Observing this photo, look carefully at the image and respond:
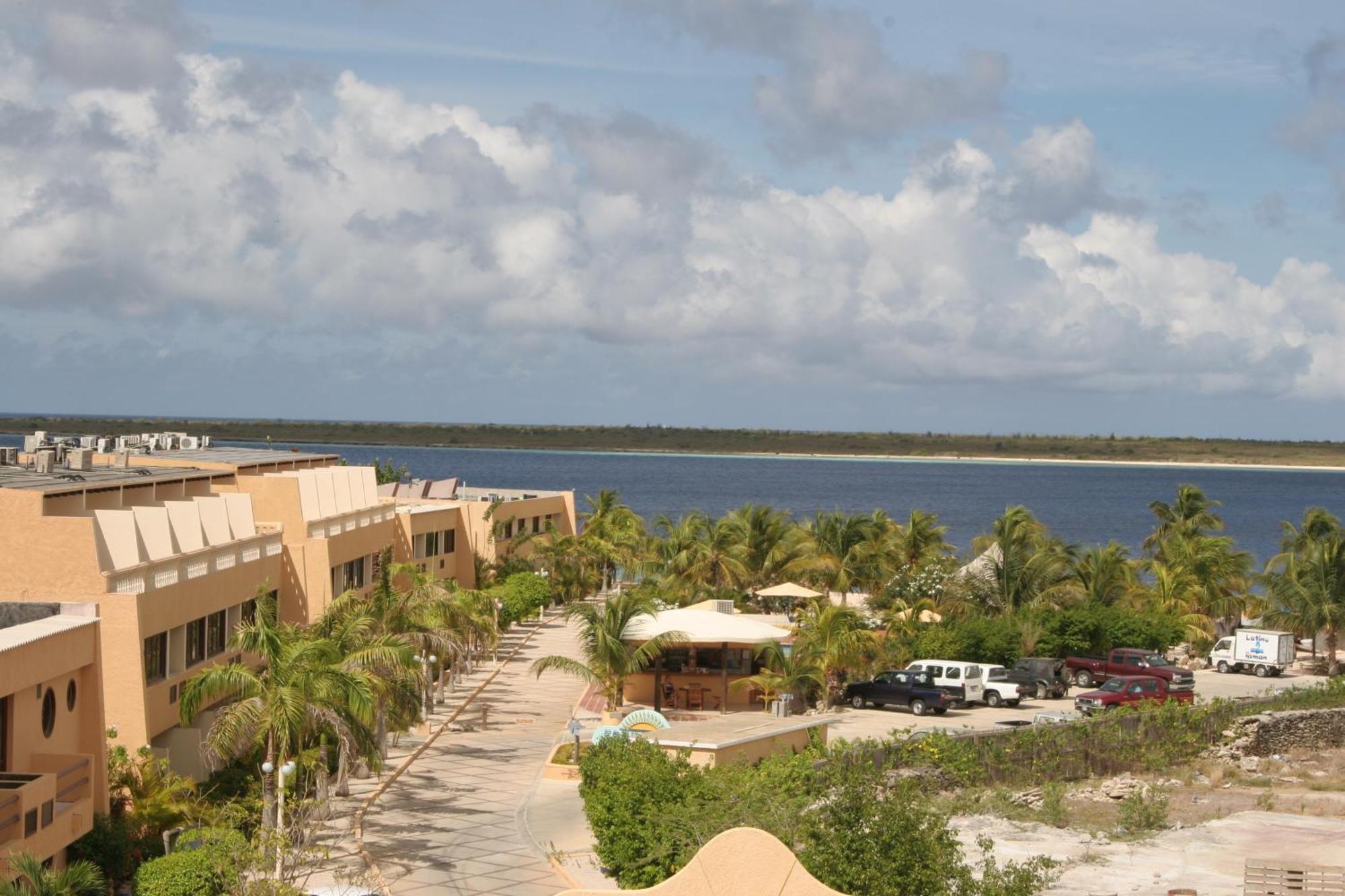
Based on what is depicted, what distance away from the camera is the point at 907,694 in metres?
42.8

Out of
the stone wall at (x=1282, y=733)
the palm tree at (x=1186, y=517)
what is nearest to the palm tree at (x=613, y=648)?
the stone wall at (x=1282, y=733)

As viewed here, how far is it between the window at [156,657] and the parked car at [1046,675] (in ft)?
89.4

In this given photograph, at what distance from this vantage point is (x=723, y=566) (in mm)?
62094

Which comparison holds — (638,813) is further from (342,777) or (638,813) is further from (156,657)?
(156,657)

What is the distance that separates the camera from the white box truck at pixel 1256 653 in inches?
2083

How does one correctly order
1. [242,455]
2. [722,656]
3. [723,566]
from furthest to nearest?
[723,566] < [242,455] < [722,656]

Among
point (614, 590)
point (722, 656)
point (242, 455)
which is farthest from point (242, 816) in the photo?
point (614, 590)

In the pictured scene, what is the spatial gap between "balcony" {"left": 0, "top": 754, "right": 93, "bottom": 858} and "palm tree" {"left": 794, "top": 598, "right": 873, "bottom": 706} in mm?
22255

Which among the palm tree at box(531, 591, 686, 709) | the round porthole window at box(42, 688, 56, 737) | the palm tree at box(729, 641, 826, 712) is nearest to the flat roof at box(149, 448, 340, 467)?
the palm tree at box(531, 591, 686, 709)

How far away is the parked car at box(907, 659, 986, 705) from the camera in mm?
44094

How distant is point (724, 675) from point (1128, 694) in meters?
12.0

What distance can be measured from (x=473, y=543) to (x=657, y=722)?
99.9 feet

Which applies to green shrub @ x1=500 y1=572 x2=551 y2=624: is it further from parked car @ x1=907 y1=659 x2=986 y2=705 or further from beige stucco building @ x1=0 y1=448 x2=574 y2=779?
parked car @ x1=907 y1=659 x2=986 y2=705

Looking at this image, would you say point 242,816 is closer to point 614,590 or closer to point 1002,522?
point 1002,522
